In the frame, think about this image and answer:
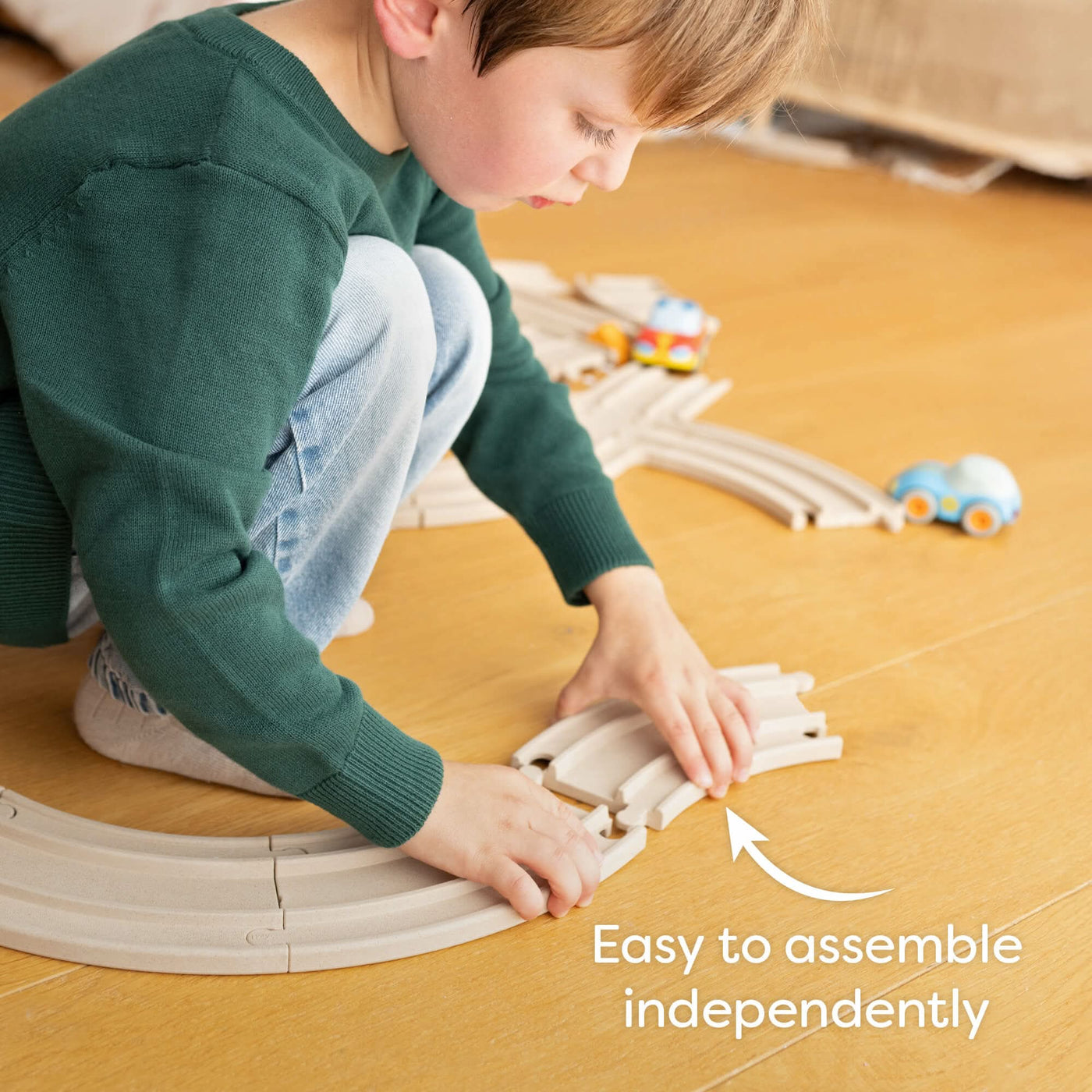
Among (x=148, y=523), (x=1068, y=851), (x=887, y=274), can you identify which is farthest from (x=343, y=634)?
(x=887, y=274)

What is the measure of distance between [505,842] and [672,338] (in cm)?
107

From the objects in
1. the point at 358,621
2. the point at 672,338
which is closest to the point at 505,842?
the point at 358,621

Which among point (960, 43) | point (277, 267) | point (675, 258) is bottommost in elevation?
point (675, 258)

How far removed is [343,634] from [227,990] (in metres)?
0.43

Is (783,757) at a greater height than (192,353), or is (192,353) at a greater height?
(192,353)

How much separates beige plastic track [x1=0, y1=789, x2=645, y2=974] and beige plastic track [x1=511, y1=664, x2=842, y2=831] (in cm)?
8

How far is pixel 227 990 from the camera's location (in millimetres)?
789

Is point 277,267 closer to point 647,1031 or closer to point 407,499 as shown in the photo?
point 647,1031

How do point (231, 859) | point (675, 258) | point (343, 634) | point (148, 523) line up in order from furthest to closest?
point (675, 258) → point (343, 634) → point (231, 859) → point (148, 523)

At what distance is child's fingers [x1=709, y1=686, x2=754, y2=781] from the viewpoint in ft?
3.28

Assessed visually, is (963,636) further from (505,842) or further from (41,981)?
(41,981)

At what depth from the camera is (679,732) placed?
989 mm

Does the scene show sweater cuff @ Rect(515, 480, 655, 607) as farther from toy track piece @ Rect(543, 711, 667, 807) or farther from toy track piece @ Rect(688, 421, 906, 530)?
toy track piece @ Rect(688, 421, 906, 530)

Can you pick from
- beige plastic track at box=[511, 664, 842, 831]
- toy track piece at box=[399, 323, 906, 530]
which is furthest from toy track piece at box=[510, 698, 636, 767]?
toy track piece at box=[399, 323, 906, 530]
